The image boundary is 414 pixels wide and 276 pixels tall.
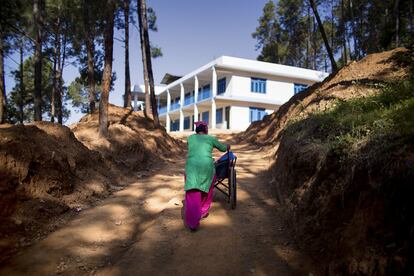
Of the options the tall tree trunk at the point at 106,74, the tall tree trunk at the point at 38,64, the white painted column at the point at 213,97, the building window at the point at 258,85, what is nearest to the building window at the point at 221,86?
the white painted column at the point at 213,97

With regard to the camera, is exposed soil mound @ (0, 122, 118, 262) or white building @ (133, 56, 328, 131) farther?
white building @ (133, 56, 328, 131)

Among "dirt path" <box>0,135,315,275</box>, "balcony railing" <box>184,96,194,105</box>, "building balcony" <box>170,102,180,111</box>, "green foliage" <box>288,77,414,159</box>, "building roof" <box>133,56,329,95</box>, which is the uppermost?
"building roof" <box>133,56,329,95</box>

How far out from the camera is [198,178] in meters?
5.82

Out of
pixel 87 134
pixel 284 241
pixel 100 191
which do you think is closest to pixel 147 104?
pixel 87 134

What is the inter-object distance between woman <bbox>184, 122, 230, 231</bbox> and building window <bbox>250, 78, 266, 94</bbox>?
27.8m

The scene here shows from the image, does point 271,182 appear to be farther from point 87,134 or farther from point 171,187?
point 87,134

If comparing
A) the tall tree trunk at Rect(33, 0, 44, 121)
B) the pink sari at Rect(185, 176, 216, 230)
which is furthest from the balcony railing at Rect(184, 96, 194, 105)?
the pink sari at Rect(185, 176, 216, 230)

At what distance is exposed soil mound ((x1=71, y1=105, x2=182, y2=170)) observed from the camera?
33.8 ft

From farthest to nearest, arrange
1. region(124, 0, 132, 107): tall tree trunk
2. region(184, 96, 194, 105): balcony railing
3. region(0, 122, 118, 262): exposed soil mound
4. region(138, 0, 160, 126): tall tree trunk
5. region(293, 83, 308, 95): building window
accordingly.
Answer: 1. region(184, 96, 194, 105): balcony railing
2. region(293, 83, 308, 95): building window
3. region(124, 0, 132, 107): tall tree trunk
4. region(138, 0, 160, 126): tall tree trunk
5. region(0, 122, 118, 262): exposed soil mound

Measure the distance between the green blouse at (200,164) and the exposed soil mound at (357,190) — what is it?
4.71ft

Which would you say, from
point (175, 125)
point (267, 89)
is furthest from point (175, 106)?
point (267, 89)

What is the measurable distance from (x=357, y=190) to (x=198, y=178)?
2694 millimetres

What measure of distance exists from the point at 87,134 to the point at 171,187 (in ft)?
13.2

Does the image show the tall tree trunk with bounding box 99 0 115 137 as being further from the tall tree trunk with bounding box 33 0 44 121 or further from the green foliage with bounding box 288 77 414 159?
the green foliage with bounding box 288 77 414 159
